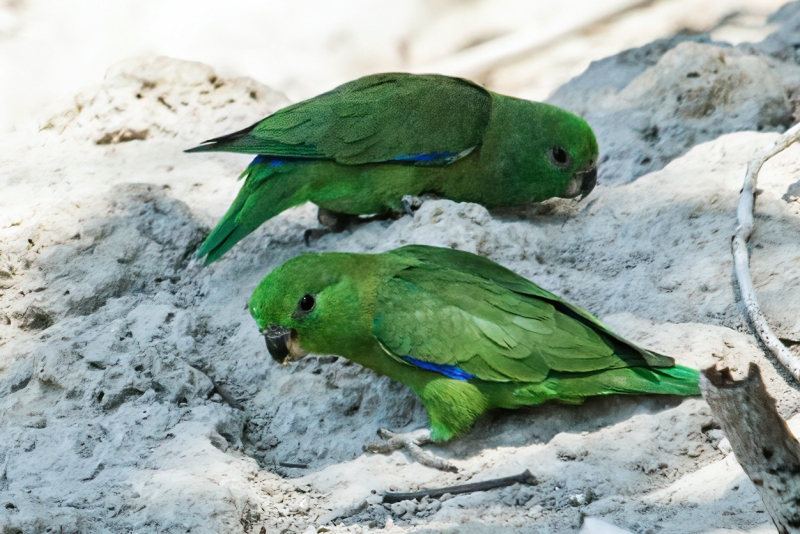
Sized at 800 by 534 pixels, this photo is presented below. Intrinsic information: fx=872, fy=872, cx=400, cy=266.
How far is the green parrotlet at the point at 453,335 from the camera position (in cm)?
303

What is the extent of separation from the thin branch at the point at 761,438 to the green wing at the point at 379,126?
8.61 feet

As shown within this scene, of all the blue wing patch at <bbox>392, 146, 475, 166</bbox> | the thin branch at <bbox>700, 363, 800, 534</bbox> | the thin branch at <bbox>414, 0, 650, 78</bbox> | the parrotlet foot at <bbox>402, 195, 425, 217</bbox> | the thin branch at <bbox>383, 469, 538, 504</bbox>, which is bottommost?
the thin branch at <bbox>383, 469, 538, 504</bbox>

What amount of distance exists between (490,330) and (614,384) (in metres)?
0.47

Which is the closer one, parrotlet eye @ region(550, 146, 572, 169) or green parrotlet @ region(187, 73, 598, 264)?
green parrotlet @ region(187, 73, 598, 264)

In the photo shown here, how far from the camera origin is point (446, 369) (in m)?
3.07

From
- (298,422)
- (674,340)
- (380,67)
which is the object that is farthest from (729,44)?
(298,422)

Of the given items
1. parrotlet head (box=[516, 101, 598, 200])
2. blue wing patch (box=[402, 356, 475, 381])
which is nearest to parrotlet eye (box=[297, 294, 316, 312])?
blue wing patch (box=[402, 356, 475, 381])

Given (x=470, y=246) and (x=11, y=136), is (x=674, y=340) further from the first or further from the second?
(x=11, y=136)

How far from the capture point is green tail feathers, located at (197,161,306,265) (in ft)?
13.4

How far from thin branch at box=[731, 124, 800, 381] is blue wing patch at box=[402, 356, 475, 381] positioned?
107 centimetres

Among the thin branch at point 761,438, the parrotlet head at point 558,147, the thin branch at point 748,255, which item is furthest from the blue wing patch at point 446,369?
the parrotlet head at point 558,147

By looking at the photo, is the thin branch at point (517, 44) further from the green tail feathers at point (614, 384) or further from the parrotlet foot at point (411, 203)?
the green tail feathers at point (614, 384)

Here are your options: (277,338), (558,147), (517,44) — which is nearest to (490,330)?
(277,338)

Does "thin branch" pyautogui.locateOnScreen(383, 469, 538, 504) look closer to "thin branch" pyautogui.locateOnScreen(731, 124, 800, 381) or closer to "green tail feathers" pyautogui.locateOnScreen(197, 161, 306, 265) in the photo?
"thin branch" pyautogui.locateOnScreen(731, 124, 800, 381)
